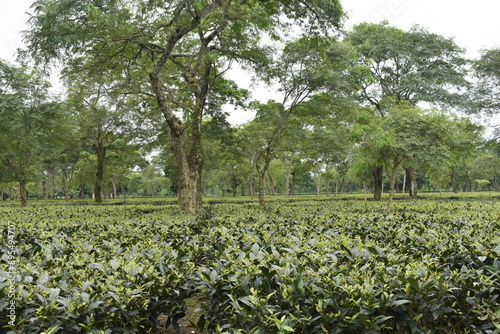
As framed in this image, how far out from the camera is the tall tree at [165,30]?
28.2ft

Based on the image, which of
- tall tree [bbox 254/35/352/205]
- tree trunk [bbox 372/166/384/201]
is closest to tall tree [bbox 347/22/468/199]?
tree trunk [bbox 372/166/384/201]

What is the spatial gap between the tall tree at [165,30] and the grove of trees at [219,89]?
0.18 feet

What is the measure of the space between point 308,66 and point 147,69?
7920 mm

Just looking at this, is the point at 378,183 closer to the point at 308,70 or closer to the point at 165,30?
the point at 308,70

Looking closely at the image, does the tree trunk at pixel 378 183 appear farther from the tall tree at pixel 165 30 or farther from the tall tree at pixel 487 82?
the tall tree at pixel 165 30

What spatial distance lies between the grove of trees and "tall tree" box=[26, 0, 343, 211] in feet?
0.18

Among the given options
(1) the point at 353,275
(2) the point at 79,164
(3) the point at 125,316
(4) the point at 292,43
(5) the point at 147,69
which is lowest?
(3) the point at 125,316

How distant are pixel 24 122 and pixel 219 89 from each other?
462 inches

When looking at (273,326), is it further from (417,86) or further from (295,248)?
(417,86)

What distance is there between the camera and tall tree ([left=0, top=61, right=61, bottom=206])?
17.0 metres

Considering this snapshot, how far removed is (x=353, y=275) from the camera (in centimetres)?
273

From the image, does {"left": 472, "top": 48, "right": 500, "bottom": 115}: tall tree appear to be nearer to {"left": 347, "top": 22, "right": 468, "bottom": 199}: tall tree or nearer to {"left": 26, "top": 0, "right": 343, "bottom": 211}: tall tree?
{"left": 347, "top": 22, "right": 468, "bottom": 199}: tall tree

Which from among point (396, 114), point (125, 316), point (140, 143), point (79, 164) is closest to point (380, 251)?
point (125, 316)

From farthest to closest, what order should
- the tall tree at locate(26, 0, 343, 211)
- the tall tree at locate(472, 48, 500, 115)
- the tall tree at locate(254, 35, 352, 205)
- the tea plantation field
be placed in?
1. the tall tree at locate(472, 48, 500, 115)
2. the tall tree at locate(254, 35, 352, 205)
3. the tall tree at locate(26, 0, 343, 211)
4. the tea plantation field
